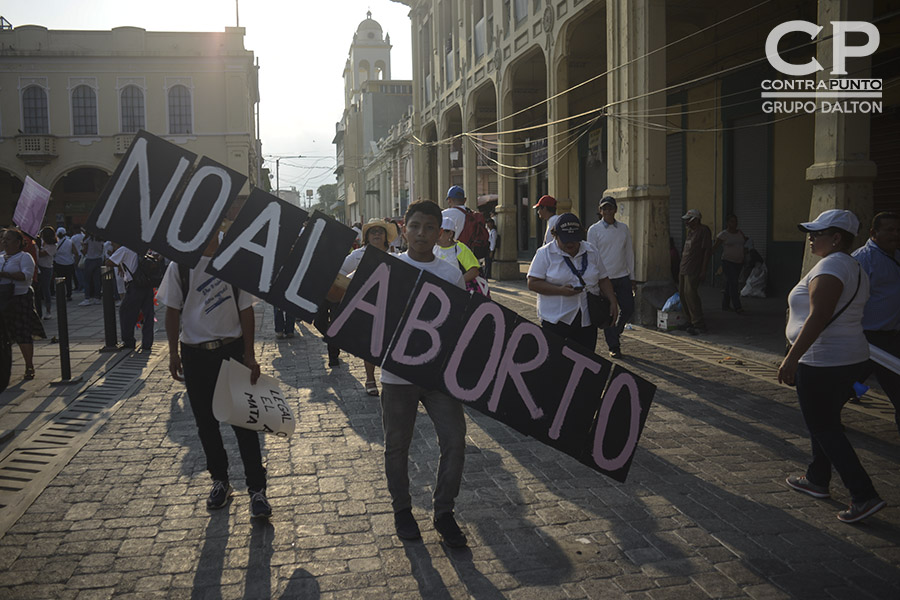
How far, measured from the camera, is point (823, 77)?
834 centimetres

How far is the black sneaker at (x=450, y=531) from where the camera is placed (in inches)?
150

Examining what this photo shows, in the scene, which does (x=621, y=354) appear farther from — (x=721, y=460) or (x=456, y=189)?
(x=721, y=460)

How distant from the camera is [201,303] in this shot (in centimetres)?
426

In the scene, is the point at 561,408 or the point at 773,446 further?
the point at 773,446

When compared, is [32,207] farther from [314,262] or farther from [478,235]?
[314,262]

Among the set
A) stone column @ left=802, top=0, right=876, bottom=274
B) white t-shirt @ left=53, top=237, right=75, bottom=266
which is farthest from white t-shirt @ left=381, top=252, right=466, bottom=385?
white t-shirt @ left=53, top=237, right=75, bottom=266

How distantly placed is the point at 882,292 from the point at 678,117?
12975 millimetres

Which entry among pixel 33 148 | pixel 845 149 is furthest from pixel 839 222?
pixel 33 148

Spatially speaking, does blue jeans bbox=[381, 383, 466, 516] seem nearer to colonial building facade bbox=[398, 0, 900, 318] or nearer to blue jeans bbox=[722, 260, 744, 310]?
colonial building facade bbox=[398, 0, 900, 318]

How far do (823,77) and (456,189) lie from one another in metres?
4.43

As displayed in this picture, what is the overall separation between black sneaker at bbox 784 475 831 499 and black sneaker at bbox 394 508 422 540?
242cm

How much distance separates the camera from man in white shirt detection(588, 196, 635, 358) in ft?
29.5

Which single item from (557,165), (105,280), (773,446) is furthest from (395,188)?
(773,446)

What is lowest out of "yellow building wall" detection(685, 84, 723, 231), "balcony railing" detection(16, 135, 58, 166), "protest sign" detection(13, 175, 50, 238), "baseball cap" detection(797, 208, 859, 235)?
"baseball cap" detection(797, 208, 859, 235)
